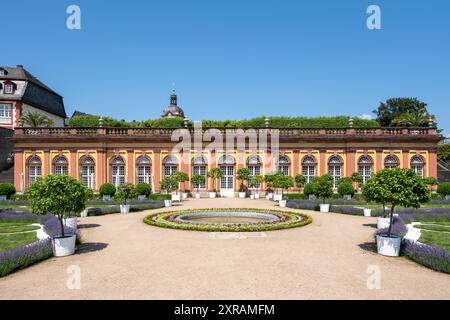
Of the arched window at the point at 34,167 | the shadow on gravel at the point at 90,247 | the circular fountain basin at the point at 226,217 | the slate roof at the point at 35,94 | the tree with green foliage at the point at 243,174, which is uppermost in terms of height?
the slate roof at the point at 35,94

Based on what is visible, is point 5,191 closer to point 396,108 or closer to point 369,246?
point 369,246

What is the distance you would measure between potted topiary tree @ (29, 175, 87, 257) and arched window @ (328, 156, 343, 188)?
92.5 ft

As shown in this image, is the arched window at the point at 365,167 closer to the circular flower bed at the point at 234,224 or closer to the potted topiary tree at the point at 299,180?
the potted topiary tree at the point at 299,180

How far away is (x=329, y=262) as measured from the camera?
29.7 ft

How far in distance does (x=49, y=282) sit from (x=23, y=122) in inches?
1782

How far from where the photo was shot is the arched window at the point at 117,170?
1305 inches

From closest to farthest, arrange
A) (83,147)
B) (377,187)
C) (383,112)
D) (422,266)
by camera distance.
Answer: (422,266) < (377,187) < (83,147) < (383,112)

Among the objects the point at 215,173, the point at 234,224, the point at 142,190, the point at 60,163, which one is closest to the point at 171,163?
the point at 215,173

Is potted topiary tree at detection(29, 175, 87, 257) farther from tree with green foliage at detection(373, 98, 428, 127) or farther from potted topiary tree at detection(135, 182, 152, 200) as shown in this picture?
tree with green foliage at detection(373, 98, 428, 127)

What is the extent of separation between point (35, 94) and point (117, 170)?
30148mm

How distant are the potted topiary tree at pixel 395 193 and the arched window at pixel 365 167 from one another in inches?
921

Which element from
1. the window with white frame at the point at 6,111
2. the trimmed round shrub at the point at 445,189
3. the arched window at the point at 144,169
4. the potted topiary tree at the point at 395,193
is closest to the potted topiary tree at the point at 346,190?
the trimmed round shrub at the point at 445,189
